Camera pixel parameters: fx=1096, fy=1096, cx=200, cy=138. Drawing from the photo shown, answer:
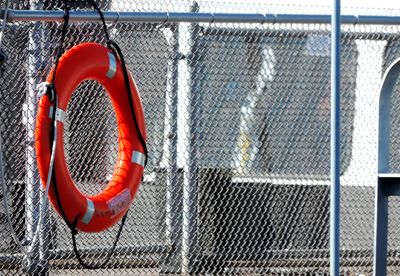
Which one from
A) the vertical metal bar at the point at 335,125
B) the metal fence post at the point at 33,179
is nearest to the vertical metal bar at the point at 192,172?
the metal fence post at the point at 33,179

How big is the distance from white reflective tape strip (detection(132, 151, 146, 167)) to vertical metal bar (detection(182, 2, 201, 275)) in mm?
1879

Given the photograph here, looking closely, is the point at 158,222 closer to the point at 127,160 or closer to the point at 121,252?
the point at 121,252

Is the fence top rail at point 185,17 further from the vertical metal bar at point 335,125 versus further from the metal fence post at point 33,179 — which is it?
the vertical metal bar at point 335,125

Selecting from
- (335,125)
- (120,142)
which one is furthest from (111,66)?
(335,125)

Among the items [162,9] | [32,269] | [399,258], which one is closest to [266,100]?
[162,9]

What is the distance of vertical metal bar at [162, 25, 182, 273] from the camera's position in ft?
27.2

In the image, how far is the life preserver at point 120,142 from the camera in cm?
577

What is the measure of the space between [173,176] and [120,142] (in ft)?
6.10

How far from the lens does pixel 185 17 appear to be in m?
7.07

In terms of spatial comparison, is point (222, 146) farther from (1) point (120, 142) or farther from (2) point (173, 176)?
(1) point (120, 142)

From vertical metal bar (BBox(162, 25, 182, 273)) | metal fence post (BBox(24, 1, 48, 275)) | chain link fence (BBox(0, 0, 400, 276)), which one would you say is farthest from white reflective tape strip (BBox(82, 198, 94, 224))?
vertical metal bar (BBox(162, 25, 182, 273))

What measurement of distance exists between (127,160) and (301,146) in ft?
8.39

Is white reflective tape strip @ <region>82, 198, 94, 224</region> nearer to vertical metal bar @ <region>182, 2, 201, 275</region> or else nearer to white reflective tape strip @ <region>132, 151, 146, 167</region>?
white reflective tape strip @ <region>132, 151, 146, 167</region>

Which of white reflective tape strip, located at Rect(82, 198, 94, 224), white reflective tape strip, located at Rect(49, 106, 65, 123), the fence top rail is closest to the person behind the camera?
white reflective tape strip, located at Rect(49, 106, 65, 123)
